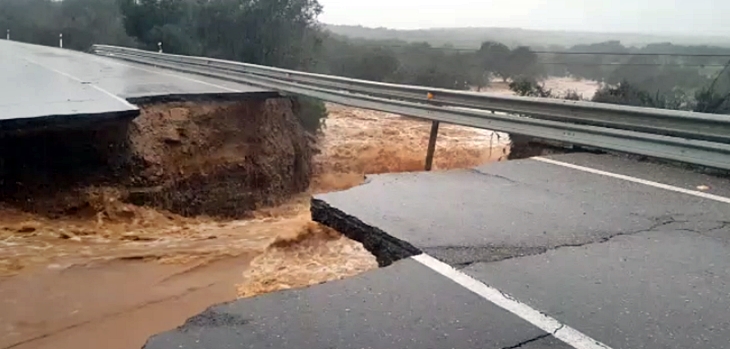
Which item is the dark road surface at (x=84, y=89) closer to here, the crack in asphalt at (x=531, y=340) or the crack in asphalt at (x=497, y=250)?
the crack in asphalt at (x=497, y=250)

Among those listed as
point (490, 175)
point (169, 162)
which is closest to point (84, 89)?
point (169, 162)

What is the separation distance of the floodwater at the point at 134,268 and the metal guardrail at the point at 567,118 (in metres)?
2.63

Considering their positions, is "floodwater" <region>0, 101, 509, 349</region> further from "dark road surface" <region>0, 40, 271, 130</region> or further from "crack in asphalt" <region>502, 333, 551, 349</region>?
"crack in asphalt" <region>502, 333, 551, 349</region>

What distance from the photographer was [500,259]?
4.23 m

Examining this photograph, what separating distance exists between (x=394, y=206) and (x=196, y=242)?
350cm

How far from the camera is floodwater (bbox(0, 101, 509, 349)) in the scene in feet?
17.3

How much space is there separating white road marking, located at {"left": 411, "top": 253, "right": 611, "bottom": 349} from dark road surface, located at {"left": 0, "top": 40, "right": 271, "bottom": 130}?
21.3 feet

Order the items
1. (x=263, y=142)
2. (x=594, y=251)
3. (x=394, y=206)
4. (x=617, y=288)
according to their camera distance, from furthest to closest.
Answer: (x=263, y=142) < (x=394, y=206) < (x=594, y=251) < (x=617, y=288)

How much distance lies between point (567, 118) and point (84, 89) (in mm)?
8710

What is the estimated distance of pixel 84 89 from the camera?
1166cm

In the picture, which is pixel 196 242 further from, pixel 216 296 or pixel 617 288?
pixel 617 288

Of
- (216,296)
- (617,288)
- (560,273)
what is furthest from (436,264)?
(216,296)

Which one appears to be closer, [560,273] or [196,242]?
[560,273]

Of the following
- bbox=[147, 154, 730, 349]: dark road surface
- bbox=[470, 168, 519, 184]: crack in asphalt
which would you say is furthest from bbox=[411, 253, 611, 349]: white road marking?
bbox=[470, 168, 519, 184]: crack in asphalt
